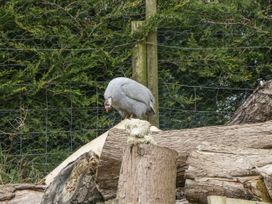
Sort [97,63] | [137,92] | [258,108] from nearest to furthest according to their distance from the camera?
1. [258,108]
2. [137,92]
3. [97,63]

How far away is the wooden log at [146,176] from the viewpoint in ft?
10.3

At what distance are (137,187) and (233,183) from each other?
18.1 inches

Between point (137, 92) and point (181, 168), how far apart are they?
2242mm

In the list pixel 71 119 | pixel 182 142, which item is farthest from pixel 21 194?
pixel 71 119

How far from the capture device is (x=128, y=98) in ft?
20.5

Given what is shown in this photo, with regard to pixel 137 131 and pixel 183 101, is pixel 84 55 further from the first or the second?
pixel 137 131

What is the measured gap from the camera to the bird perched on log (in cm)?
595

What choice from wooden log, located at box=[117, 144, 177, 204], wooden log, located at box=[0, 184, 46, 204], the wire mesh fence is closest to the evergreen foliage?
the wire mesh fence

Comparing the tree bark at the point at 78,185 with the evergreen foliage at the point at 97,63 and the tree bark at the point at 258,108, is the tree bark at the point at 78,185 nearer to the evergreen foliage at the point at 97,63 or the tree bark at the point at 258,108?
the tree bark at the point at 258,108

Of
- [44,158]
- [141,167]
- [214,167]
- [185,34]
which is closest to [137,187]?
[141,167]

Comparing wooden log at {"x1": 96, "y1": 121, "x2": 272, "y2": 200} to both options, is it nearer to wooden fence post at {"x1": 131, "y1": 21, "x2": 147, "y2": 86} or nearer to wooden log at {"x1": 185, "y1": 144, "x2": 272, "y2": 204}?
wooden log at {"x1": 185, "y1": 144, "x2": 272, "y2": 204}

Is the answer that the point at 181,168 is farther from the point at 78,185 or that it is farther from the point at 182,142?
the point at 78,185

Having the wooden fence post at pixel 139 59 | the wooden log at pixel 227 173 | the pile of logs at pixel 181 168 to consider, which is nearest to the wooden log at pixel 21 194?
the pile of logs at pixel 181 168

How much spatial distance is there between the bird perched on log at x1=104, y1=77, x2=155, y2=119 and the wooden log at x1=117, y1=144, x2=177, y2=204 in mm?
2711
